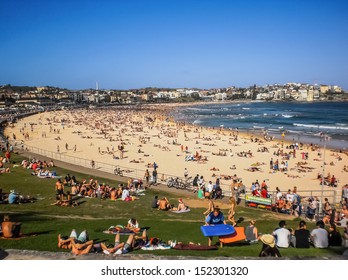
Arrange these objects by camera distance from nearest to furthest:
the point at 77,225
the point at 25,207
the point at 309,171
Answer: the point at 77,225
the point at 25,207
the point at 309,171

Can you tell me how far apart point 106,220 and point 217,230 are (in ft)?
11.5

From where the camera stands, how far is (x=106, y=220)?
29.1ft

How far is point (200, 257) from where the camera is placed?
5.43 m

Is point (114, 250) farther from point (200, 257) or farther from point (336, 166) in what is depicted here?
point (336, 166)

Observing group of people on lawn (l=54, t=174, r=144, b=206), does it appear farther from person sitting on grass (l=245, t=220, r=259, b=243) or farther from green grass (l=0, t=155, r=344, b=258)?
person sitting on grass (l=245, t=220, r=259, b=243)

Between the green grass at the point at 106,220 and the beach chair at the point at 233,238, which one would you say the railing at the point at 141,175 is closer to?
the green grass at the point at 106,220

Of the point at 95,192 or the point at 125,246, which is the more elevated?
the point at 125,246

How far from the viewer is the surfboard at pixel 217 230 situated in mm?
6398

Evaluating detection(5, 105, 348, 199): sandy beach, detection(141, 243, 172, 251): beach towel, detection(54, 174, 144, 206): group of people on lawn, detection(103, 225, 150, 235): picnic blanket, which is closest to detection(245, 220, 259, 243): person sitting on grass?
detection(141, 243, 172, 251): beach towel

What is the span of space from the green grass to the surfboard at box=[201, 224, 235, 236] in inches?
11.3

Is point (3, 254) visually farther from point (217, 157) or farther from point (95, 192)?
point (217, 157)

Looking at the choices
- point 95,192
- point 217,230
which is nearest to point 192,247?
point 217,230
